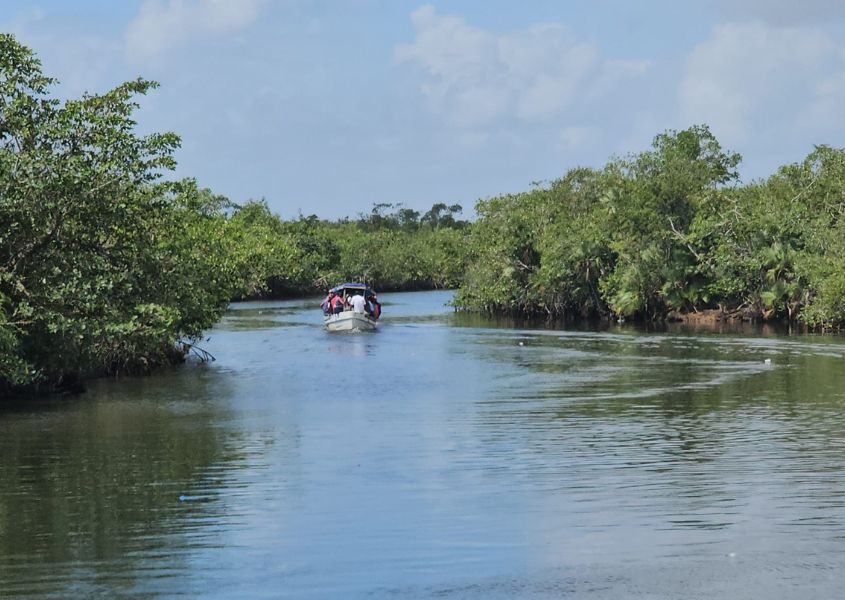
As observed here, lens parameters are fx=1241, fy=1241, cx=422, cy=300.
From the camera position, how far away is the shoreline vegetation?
71.4ft

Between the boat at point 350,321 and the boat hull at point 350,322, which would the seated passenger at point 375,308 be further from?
the boat hull at point 350,322

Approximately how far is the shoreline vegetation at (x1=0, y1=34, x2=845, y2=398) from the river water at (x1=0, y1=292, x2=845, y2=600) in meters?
1.77

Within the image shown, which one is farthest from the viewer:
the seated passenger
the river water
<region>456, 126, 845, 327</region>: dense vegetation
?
the seated passenger

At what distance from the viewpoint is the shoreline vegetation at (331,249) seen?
71.4 ft

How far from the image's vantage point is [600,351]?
36.2m

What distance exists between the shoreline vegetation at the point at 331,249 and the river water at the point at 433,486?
5.80ft

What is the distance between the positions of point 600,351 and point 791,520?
24274 millimetres

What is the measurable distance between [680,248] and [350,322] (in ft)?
46.0

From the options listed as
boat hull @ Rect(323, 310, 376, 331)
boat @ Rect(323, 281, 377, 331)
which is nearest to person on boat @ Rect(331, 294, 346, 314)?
boat @ Rect(323, 281, 377, 331)

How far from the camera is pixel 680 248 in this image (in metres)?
49.9

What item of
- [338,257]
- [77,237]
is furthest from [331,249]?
[77,237]

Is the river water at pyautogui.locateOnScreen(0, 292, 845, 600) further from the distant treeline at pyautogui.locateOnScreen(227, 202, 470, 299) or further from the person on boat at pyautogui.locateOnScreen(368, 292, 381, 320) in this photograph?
the distant treeline at pyautogui.locateOnScreen(227, 202, 470, 299)

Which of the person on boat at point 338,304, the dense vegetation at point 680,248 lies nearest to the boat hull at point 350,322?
the person on boat at point 338,304

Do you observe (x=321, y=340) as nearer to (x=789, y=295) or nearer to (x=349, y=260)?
(x=789, y=295)
